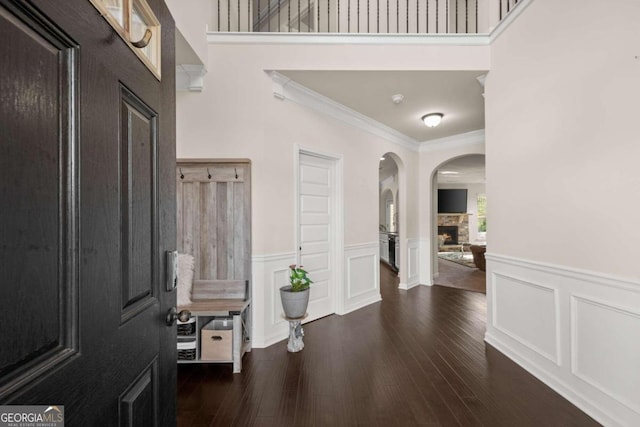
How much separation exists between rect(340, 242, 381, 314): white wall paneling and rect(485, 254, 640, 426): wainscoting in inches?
67.9

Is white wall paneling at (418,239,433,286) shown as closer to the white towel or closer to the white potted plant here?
the white potted plant

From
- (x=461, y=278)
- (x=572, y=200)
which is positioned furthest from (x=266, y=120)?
(x=461, y=278)

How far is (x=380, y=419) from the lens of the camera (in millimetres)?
1814

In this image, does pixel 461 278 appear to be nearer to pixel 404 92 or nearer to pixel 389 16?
pixel 404 92

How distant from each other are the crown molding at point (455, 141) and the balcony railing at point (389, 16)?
64.2 inches

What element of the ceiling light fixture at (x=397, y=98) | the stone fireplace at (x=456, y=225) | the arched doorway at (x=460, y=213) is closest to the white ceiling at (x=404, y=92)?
the ceiling light fixture at (x=397, y=98)

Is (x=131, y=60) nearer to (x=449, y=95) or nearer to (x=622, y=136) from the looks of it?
(x=622, y=136)

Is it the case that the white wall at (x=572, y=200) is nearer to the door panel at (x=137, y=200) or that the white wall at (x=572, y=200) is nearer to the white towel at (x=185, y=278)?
the door panel at (x=137, y=200)

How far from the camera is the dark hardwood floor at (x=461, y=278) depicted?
206 inches

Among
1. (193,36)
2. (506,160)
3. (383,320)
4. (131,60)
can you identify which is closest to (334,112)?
(193,36)

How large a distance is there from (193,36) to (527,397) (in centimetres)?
388

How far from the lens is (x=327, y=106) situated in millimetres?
3533

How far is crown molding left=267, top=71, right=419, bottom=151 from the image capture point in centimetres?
299

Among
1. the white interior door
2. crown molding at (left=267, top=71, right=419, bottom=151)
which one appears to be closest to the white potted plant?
the white interior door
